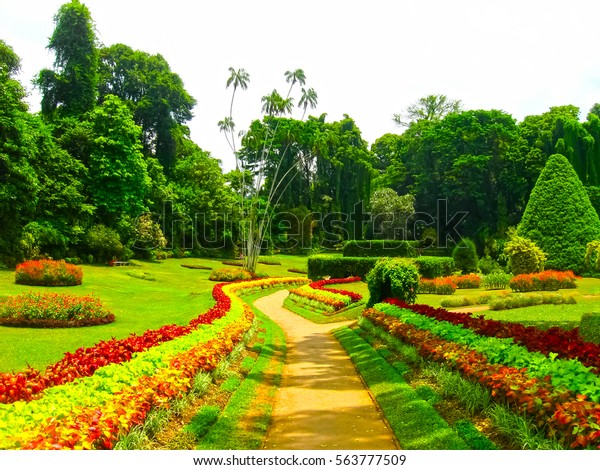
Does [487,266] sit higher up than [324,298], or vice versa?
[487,266]

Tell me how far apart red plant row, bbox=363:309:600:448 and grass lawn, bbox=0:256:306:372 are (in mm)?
7545

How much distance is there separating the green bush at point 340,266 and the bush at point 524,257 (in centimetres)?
925

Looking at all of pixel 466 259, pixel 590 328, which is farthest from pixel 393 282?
pixel 466 259

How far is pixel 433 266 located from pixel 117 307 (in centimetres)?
2169

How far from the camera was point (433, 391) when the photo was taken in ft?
26.3

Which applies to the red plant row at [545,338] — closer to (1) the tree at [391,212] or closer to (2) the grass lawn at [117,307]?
(2) the grass lawn at [117,307]

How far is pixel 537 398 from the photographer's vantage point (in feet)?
17.4

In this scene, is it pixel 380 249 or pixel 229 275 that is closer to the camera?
pixel 229 275

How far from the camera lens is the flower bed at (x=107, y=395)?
4.50m

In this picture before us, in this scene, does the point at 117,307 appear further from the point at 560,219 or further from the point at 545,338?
the point at 560,219

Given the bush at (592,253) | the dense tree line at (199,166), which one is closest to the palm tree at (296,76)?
the dense tree line at (199,166)

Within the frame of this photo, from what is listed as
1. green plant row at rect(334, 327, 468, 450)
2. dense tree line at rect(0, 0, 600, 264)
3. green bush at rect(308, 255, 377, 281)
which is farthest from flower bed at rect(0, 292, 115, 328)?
green bush at rect(308, 255, 377, 281)

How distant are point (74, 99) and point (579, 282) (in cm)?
3734

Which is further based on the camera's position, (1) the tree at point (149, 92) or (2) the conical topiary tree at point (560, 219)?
(1) the tree at point (149, 92)
